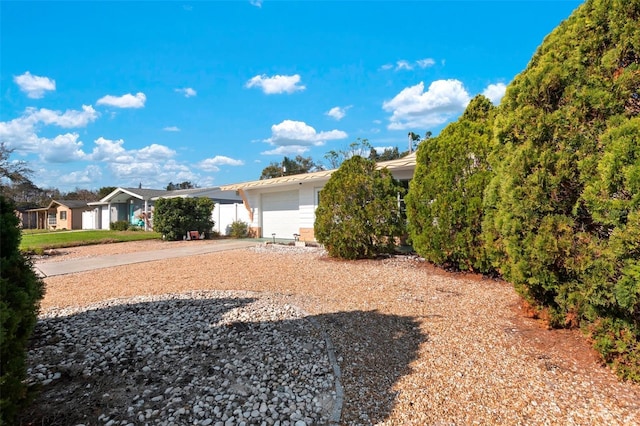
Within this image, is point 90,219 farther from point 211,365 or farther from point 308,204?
point 211,365

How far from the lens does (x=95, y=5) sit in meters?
5.51

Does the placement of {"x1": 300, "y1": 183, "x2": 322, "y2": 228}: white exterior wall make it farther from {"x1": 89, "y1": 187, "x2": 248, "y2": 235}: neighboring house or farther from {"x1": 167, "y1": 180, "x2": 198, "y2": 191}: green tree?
{"x1": 167, "y1": 180, "x2": 198, "y2": 191}: green tree

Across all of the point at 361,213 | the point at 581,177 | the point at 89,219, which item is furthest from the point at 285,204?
the point at 89,219

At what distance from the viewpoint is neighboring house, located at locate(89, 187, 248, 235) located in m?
18.8

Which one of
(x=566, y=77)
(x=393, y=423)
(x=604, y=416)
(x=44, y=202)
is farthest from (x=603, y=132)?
(x=44, y=202)

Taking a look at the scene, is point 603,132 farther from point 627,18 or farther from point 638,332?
point 638,332

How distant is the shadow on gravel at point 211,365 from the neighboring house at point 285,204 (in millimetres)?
8885

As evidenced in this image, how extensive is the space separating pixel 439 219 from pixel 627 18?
13.9 feet

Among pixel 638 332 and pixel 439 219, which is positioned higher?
pixel 439 219

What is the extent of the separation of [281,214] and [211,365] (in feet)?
42.6

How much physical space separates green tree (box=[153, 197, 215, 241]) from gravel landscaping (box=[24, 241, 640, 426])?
11.2 metres

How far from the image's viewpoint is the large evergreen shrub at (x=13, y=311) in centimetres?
181

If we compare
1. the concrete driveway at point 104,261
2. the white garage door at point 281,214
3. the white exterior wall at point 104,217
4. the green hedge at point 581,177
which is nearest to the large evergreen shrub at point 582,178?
the green hedge at point 581,177

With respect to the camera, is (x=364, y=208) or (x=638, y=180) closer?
(x=638, y=180)
